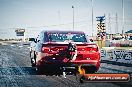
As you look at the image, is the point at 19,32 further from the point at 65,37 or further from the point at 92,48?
the point at 92,48

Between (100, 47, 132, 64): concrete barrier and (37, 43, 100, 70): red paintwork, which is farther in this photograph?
(100, 47, 132, 64): concrete barrier

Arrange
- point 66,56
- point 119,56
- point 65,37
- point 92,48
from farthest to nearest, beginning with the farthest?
point 119,56 → point 65,37 → point 92,48 → point 66,56

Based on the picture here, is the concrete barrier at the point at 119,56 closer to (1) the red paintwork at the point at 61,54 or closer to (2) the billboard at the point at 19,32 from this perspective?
(1) the red paintwork at the point at 61,54

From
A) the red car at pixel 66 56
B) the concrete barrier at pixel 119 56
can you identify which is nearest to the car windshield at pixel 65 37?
the red car at pixel 66 56

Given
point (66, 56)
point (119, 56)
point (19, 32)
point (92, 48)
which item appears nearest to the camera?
point (66, 56)

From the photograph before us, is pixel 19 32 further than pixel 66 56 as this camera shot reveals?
Yes

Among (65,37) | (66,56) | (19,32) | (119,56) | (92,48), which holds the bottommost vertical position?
(19,32)

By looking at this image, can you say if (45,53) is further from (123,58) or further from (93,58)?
(123,58)

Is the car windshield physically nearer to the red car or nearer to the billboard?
the red car

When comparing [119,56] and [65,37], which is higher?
[65,37]

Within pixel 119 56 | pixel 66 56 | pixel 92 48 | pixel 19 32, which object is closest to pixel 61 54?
pixel 66 56

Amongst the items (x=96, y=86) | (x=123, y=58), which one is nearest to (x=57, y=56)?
(x=96, y=86)

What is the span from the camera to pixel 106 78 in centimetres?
566

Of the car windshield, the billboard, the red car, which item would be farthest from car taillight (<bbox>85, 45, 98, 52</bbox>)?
the billboard
